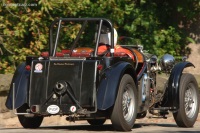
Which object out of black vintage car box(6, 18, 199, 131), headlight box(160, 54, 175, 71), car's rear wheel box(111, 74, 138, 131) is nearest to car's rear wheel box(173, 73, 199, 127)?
headlight box(160, 54, 175, 71)

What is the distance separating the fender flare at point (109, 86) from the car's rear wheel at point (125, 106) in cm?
17

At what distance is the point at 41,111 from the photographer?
40.0ft

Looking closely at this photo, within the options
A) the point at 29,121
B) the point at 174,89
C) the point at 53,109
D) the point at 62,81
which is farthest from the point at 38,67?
the point at 174,89

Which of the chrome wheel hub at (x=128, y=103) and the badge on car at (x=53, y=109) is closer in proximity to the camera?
the badge on car at (x=53, y=109)

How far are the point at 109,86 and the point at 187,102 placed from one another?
101 inches

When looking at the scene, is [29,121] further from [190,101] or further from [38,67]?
[190,101]

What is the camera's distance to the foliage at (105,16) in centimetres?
1969

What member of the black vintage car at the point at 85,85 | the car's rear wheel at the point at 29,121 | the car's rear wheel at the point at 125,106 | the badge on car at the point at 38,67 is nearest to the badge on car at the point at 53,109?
the black vintage car at the point at 85,85

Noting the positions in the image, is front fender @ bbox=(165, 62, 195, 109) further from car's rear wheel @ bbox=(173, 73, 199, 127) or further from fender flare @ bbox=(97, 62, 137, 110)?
fender flare @ bbox=(97, 62, 137, 110)

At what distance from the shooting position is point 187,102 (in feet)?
46.7

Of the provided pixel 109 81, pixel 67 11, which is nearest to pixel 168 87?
pixel 109 81

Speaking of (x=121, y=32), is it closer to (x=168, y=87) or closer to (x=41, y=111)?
(x=168, y=87)

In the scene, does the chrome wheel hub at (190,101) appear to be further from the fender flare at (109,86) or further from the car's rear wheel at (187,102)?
the fender flare at (109,86)

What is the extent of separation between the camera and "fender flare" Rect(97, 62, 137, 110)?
1195 centimetres
